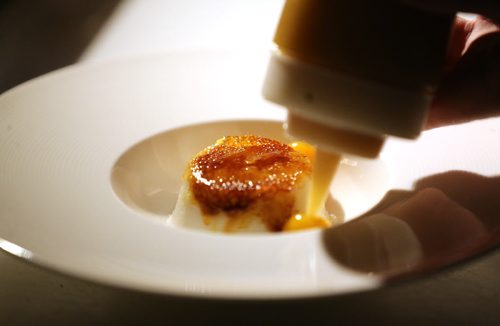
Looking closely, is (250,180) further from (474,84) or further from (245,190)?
(474,84)

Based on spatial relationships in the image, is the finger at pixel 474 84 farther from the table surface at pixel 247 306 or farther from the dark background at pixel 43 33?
the dark background at pixel 43 33

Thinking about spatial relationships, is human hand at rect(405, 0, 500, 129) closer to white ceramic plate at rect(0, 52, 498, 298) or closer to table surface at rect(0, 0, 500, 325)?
white ceramic plate at rect(0, 52, 498, 298)

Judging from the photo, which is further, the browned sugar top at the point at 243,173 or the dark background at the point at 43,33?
the dark background at the point at 43,33

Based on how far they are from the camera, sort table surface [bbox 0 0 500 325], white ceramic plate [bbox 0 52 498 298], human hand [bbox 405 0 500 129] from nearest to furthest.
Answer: white ceramic plate [bbox 0 52 498 298] → table surface [bbox 0 0 500 325] → human hand [bbox 405 0 500 129]

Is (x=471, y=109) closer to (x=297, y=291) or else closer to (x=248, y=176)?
(x=248, y=176)

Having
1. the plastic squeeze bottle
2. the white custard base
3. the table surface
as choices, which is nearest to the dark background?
the white custard base

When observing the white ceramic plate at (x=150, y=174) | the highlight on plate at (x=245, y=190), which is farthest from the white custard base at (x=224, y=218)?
the white ceramic plate at (x=150, y=174)

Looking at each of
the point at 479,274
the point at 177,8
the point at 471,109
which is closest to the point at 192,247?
the point at 479,274

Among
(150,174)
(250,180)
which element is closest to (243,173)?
(250,180)
